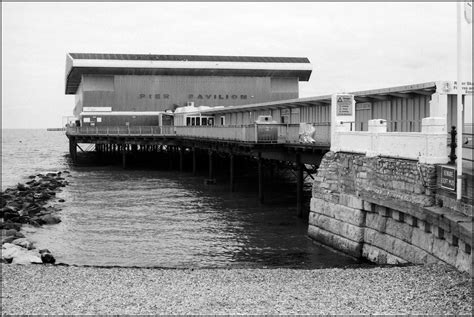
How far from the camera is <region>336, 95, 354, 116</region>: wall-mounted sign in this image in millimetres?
21375

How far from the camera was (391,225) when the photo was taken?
16.4 m

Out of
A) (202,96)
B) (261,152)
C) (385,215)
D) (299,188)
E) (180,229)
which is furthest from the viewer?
(202,96)

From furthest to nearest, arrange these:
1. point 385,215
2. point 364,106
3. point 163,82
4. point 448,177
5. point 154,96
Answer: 1. point 163,82
2. point 154,96
3. point 364,106
4. point 385,215
5. point 448,177

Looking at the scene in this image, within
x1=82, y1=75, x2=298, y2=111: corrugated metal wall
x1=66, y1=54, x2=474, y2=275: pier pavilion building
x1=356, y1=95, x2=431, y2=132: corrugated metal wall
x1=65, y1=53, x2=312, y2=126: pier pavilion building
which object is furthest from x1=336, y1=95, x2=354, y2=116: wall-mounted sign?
x1=82, y1=75, x2=298, y2=111: corrugated metal wall

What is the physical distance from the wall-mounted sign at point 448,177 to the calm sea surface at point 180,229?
14.3 feet

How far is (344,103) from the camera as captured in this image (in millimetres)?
21438

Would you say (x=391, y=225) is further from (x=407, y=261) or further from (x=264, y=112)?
(x=264, y=112)

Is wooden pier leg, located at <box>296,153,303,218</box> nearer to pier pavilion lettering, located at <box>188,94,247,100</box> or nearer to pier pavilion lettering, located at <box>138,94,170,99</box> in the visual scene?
pier pavilion lettering, located at <box>138,94,170,99</box>

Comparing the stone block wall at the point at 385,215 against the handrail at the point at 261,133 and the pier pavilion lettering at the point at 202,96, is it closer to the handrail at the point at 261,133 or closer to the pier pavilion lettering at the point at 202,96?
the handrail at the point at 261,133

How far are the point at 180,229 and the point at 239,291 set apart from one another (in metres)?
13.0

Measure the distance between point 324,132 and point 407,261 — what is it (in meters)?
11.1

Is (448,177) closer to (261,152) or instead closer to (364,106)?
(364,106)

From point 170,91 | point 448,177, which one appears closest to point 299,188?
point 448,177

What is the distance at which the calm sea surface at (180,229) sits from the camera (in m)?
19.4
